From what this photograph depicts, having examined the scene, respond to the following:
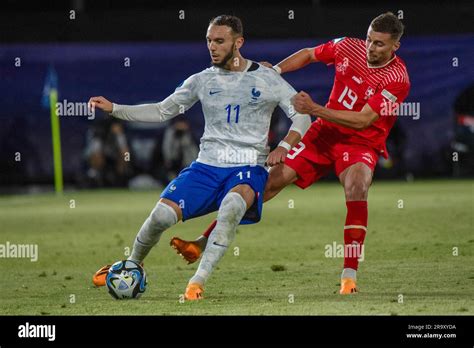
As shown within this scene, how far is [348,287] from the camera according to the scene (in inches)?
336

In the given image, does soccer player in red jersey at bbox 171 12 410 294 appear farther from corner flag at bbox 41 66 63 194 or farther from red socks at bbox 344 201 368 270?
corner flag at bbox 41 66 63 194

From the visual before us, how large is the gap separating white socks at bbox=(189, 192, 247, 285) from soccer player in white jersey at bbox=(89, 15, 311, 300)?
0.04m

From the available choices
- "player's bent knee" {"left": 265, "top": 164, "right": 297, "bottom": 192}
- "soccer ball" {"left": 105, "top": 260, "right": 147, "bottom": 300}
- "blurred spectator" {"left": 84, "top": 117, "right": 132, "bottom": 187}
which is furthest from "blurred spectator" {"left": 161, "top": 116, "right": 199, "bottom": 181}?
"soccer ball" {"left": 105, "top": 260, "right": 147, "bottom": 300}

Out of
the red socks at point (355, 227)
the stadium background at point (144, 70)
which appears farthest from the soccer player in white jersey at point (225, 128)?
the stadium background at point (144, 70)

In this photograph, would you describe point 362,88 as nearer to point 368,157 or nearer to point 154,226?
point 368,157

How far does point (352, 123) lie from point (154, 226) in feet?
6.02

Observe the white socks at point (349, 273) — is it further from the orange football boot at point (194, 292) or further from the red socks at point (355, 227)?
the orange football boot at point (194, 292)

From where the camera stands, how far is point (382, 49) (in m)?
8.91

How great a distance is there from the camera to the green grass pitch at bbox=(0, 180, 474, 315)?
314 inches

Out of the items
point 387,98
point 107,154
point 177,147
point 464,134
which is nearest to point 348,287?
point 387,98

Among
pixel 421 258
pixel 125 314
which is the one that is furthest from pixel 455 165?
pixel 125 314

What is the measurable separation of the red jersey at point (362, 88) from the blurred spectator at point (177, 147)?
41.6 feet
